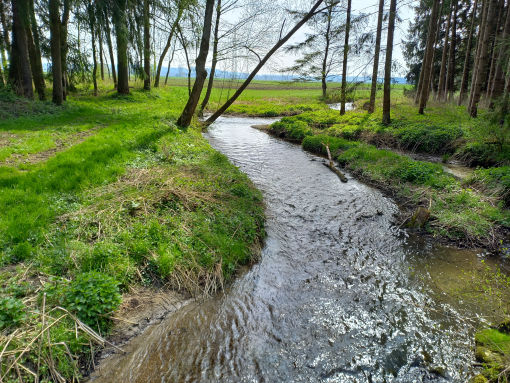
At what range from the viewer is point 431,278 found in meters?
5.29

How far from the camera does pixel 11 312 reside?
3.03 m

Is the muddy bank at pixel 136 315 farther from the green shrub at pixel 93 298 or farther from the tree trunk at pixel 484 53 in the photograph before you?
the tree trunk at pixel 484 53

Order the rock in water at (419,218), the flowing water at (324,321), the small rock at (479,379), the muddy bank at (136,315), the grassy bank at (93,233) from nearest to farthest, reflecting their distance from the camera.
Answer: the grassy bank at (93,233) → the small rock at (479,379) → the muddy bank at (136,315) → the flowing water at (324,321) → the rock in water at (419,218)

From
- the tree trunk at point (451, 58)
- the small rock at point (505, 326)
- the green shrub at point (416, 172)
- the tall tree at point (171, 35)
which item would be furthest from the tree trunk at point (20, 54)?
the tree trunk at point (451, 58)

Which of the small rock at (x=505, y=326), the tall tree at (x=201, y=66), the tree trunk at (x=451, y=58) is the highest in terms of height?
the tree trunk at (x=451, y=58)

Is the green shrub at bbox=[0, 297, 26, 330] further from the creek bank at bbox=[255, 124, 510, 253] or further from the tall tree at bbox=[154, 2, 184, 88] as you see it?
the tall tree at bbox=[154, 2, 184, 88]

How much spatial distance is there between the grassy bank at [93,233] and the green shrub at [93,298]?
0.04 feet

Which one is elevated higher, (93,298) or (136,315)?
(93,298)

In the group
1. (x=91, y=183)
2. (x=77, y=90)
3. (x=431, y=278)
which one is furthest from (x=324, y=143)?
(x=77, y=90)

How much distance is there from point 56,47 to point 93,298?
15.5 m

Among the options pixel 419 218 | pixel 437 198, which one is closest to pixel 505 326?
pixel 419 218

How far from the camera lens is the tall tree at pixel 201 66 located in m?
11.5

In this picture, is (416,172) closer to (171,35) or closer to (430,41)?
(430,41)

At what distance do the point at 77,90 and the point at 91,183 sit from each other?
18658 mm
